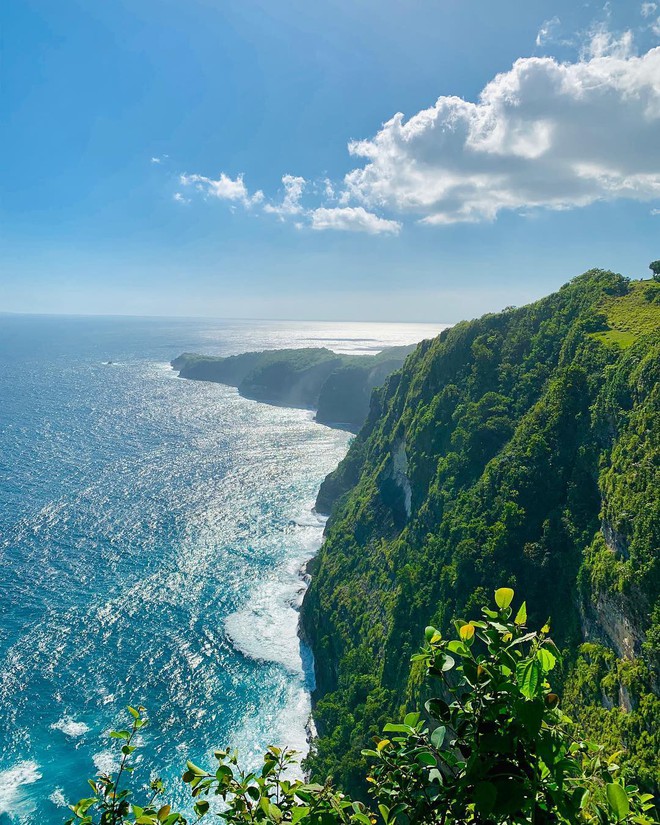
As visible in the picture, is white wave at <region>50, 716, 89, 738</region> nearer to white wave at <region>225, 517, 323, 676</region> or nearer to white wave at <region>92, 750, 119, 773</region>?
white wave at <region>92, 750, 119, 773</region>

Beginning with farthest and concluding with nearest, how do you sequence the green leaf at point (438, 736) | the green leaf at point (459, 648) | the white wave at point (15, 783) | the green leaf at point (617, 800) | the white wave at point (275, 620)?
1. the white wave at point (275, 620)
2. the white wave at point (15, 783)
3. the green leaf at point (438, 736)
4. the green leaf at point (459, 648)
5. the green leaf at point (617, 800)

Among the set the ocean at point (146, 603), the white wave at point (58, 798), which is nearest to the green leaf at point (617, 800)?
the ocean at point (146, 603)

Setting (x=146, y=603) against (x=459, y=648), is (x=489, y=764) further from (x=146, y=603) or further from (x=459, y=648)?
(x=146, y=603)

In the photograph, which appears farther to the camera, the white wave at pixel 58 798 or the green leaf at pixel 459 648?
the white wave at pixel 58 798

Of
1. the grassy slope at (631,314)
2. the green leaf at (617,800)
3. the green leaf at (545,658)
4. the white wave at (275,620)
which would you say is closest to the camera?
the green leaf at (545,658)

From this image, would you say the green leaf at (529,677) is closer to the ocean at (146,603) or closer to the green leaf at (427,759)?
the green leaf at (427,759)

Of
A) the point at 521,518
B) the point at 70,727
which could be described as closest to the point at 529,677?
the point at 521,518

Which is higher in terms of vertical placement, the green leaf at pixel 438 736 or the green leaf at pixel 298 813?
the green leaf at pixel 438 736
